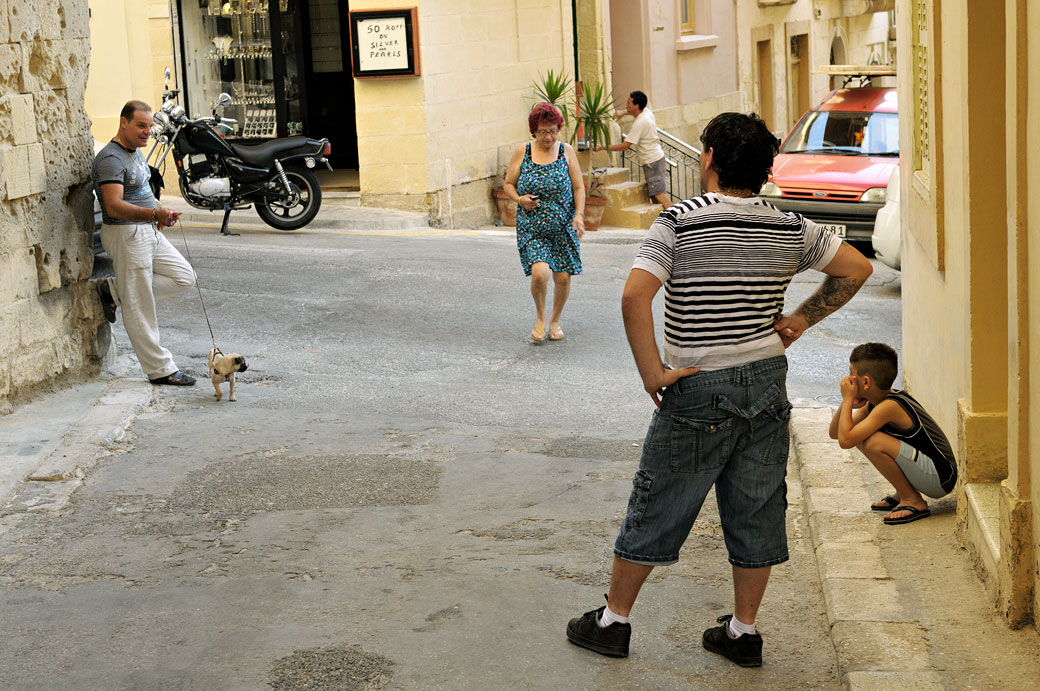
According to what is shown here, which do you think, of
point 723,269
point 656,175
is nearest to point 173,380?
point 723,269

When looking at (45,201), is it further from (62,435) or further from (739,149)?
(739,149)

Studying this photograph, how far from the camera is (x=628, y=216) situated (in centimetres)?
1872

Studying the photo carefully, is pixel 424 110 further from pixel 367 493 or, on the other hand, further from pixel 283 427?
pixel 367 493

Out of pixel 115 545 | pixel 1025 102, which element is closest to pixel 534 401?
pixel 115 545

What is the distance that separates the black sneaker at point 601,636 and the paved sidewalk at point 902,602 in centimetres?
71

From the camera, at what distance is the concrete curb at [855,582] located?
13.7 ft

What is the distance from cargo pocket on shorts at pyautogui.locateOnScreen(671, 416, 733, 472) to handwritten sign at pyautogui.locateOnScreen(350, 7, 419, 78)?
13021 millimetres

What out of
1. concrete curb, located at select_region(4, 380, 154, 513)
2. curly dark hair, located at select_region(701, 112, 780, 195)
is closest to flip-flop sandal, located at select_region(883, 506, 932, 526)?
curly dark hair, located at select_region(701, 112, 780, 195)

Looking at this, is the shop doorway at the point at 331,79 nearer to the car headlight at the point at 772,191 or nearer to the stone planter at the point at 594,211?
the stone planter at the point at 594,211

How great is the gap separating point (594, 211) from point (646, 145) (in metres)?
1.19

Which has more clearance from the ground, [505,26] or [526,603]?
[505,26]

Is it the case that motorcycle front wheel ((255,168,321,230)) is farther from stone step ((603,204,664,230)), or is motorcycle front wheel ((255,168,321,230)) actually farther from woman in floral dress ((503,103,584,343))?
A: woman in floral dress ((503,103,584,343))

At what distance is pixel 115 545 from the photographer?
5.80 meters

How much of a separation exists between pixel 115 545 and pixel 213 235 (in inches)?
373
